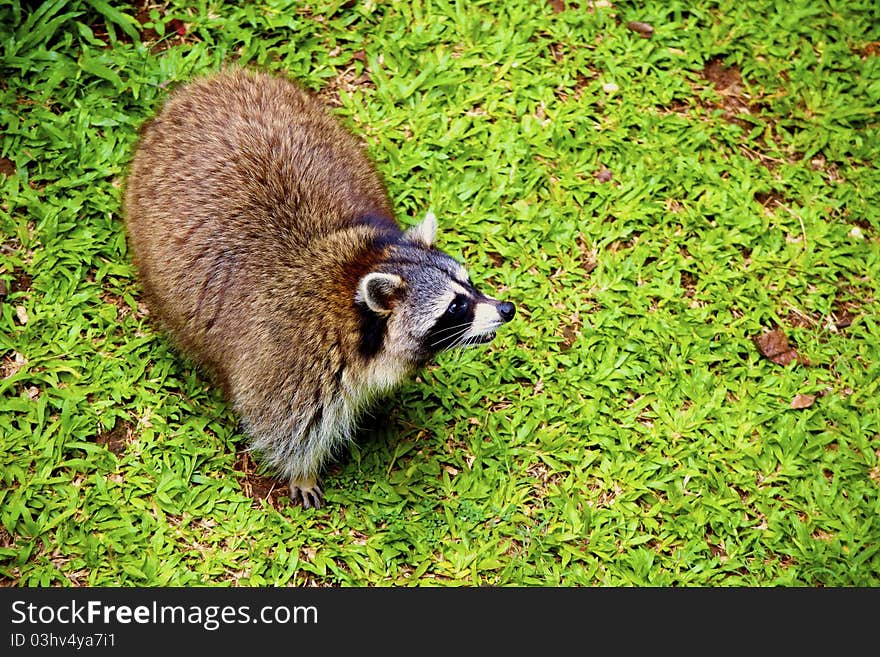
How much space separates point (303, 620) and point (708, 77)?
4027 millimetres

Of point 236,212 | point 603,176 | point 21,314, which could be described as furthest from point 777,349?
point 21,314

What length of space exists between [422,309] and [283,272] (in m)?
0.64

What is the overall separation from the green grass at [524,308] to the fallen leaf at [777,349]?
54mm

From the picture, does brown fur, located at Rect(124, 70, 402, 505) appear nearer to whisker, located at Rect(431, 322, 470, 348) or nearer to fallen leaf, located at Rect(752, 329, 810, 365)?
whisker, located at Rect(431, 322, 470, 348)

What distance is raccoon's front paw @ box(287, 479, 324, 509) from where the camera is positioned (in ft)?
13.1

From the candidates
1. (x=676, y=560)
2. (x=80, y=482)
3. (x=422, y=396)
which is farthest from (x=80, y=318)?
(x=676, y=560)

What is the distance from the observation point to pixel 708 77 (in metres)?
5.43

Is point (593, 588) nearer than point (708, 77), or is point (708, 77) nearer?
point (593, 588)

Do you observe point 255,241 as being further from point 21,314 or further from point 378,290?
point 21,314

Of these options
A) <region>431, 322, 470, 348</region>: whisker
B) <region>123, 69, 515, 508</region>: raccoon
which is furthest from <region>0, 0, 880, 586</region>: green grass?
<region>431, 322, 470, 348</region>: whisker

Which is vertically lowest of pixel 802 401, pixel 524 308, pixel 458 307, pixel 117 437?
pixel 802 401

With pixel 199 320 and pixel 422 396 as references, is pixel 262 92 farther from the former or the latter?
pixel 422 396

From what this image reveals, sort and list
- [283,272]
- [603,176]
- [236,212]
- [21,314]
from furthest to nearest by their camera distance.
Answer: [603,176], [21,314], [236,212], [283,272]

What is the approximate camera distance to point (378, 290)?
3.44 metres
